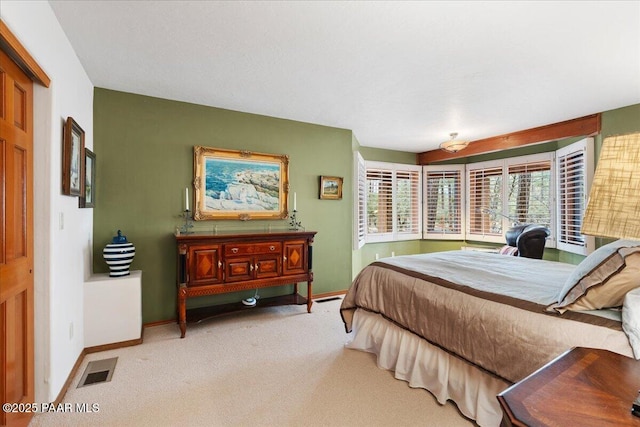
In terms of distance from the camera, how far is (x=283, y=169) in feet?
12.8

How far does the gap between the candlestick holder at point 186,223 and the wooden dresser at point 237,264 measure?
1.18 feet

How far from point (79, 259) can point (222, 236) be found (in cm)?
115

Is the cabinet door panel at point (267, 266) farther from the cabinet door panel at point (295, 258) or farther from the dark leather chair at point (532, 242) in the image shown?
the dark leather chair at point (532, 242)

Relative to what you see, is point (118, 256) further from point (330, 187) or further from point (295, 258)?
point (330, 187)

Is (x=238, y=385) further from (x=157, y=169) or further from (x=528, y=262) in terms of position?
(x=528, y=262)

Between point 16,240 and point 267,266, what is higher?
point 16,240

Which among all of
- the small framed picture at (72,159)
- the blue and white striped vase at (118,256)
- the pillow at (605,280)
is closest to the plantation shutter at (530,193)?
the pillow at (605,280)

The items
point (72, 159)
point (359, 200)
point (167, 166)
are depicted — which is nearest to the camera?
point (72, 159)

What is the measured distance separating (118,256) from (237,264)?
107 centimetres

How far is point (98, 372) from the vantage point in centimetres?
233

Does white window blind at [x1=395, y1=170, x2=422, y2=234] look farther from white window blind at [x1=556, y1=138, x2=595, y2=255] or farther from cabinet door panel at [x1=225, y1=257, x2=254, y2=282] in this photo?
cabinet door panel at [x1=225, y1=257, x2=254, y2=282]

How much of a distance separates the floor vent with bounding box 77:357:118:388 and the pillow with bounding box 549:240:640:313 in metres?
2.99

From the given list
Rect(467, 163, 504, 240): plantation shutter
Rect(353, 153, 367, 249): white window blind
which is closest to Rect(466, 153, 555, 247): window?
Rect(467, 163, 504, 240): plantation shutter

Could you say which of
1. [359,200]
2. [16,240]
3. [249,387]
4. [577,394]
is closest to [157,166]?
[16,240]
